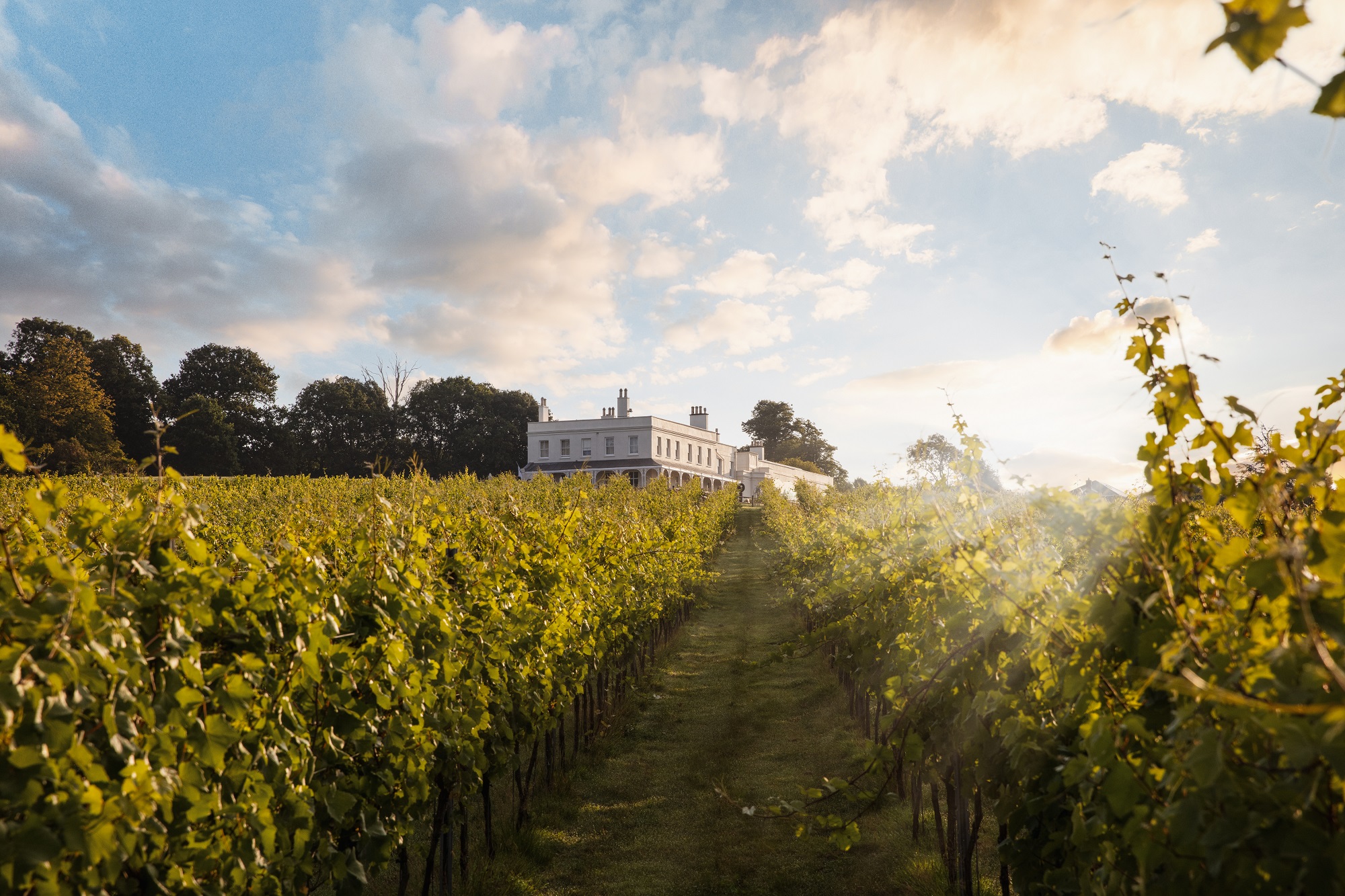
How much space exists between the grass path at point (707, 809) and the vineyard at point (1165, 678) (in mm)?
1929

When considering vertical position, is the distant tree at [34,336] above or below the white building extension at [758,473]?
above

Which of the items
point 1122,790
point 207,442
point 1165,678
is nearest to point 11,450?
point 1165,678

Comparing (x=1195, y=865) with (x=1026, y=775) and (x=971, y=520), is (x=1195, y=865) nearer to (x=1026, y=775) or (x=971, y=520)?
(x=1026, y=775)

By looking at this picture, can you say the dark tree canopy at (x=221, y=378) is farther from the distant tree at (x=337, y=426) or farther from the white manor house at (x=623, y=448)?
the white manor house at (x=623, y=448)

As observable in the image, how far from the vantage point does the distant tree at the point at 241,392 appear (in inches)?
2507

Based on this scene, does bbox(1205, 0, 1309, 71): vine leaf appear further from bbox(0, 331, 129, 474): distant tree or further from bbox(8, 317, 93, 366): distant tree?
bbox(8, 317, 93, 366): distant tree

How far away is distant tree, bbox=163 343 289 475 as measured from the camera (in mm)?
63688

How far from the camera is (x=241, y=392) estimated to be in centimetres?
6625

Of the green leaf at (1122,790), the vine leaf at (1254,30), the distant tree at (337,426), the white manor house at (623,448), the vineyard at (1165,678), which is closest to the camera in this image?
the vine leaf at (1254,30)

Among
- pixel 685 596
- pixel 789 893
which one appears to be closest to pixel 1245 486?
pixel 789 893

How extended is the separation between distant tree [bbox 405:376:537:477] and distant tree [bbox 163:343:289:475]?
40.1 ft

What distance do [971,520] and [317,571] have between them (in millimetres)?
3844

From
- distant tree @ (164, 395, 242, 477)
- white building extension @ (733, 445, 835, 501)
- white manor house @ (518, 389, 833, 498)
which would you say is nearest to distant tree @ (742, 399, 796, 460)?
white building extension @ (733, 445, 835, 501)

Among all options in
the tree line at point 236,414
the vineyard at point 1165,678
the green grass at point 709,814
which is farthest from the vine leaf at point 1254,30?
the tree line at point 236,414
